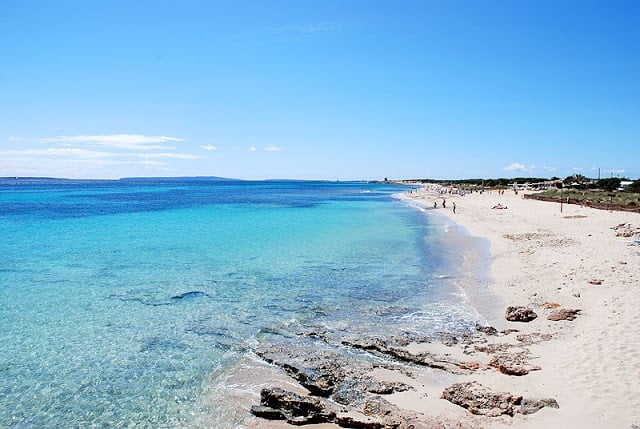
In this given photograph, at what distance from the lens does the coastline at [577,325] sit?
652cm

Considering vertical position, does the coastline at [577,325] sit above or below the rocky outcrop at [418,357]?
above

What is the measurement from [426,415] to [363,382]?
1.49 metres

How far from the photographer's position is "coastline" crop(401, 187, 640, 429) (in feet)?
21.4

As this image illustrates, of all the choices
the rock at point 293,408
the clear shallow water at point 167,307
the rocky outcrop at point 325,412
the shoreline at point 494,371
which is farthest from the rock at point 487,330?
the rock at point 293,408

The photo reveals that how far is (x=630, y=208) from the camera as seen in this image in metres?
32.3

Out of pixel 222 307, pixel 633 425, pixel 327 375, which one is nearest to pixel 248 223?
pixel 222 307

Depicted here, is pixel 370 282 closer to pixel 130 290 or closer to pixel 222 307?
pixel 222 307

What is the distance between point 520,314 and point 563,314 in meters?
1.08

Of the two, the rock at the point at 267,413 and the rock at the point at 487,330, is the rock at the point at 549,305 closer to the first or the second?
the rock at the point at 487,330

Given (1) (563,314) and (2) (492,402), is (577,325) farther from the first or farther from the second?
(2) (492,402)

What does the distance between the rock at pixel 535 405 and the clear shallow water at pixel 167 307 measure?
3917mm

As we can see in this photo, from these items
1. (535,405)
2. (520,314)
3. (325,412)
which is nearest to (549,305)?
(520,314)

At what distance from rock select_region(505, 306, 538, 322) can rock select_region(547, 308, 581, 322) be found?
17.2 inches

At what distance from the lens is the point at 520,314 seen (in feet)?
37.1
